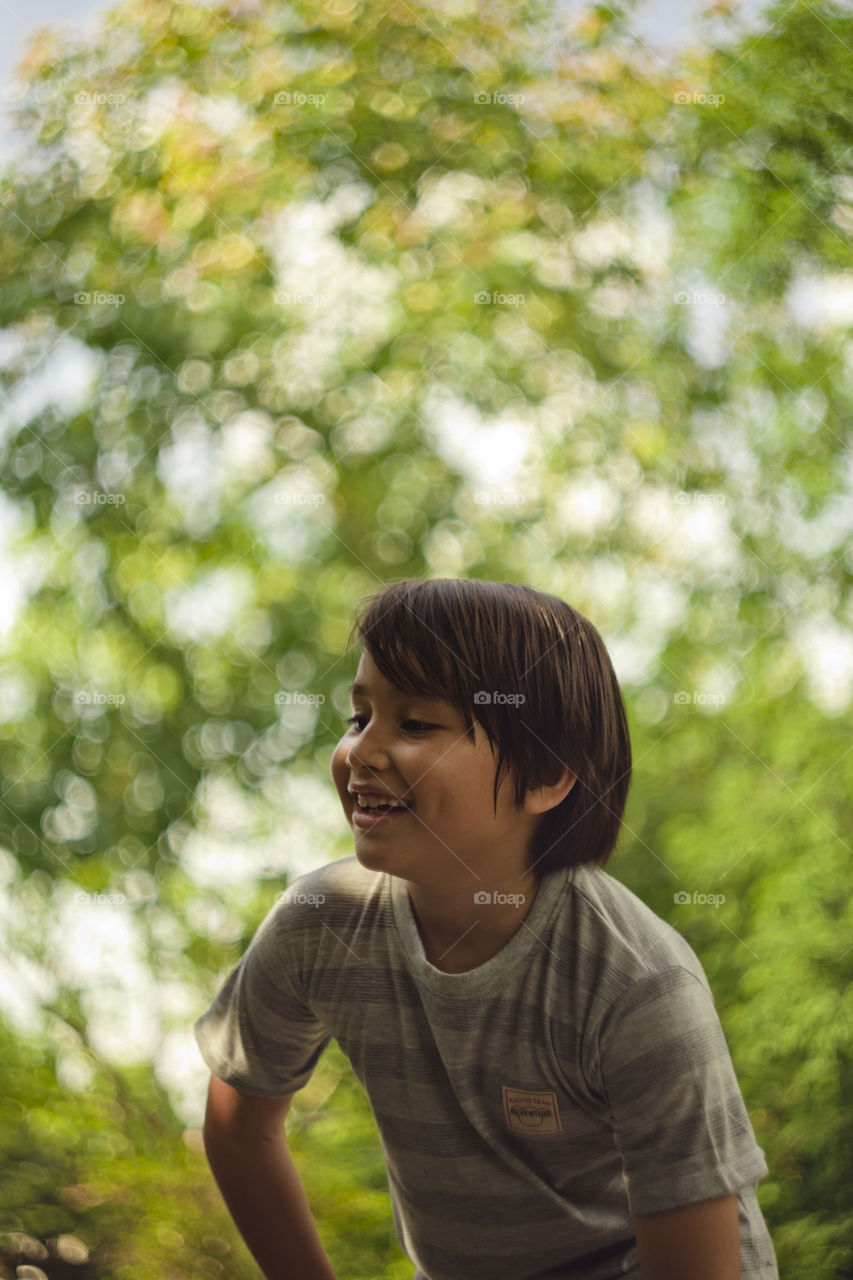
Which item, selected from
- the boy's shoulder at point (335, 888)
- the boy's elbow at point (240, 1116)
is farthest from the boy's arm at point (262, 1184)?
the boy's shoulder at point (335, 888)

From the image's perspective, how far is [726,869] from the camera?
1.35 meters

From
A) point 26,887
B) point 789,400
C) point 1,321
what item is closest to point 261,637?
point 26,887

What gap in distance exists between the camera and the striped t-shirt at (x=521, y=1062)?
773 millimetres

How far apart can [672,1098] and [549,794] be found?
26 centimetres

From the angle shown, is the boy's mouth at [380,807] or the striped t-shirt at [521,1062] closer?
the striped t-shirt at [521,1062]

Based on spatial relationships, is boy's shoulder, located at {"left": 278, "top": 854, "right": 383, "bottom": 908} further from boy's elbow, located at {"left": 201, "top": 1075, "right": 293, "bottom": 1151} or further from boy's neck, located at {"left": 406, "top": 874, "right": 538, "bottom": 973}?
boy's elbow, located at {"left": 201, "top": 1075, "right": 293, "bottom": 1151}

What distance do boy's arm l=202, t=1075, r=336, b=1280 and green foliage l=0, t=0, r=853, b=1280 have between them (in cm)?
41

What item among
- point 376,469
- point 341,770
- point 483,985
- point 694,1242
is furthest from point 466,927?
point 376,469

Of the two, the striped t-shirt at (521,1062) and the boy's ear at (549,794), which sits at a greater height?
the boy's ear at (549,794)

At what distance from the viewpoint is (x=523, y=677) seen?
90cm

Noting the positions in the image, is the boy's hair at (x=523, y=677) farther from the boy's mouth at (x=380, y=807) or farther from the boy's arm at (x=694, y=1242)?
the boy's arm at (x=694, y=1242)

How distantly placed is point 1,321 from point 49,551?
0.34 metres

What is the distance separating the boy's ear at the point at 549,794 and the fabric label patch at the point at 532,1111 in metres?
0.23

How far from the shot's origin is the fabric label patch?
2.79 ft
